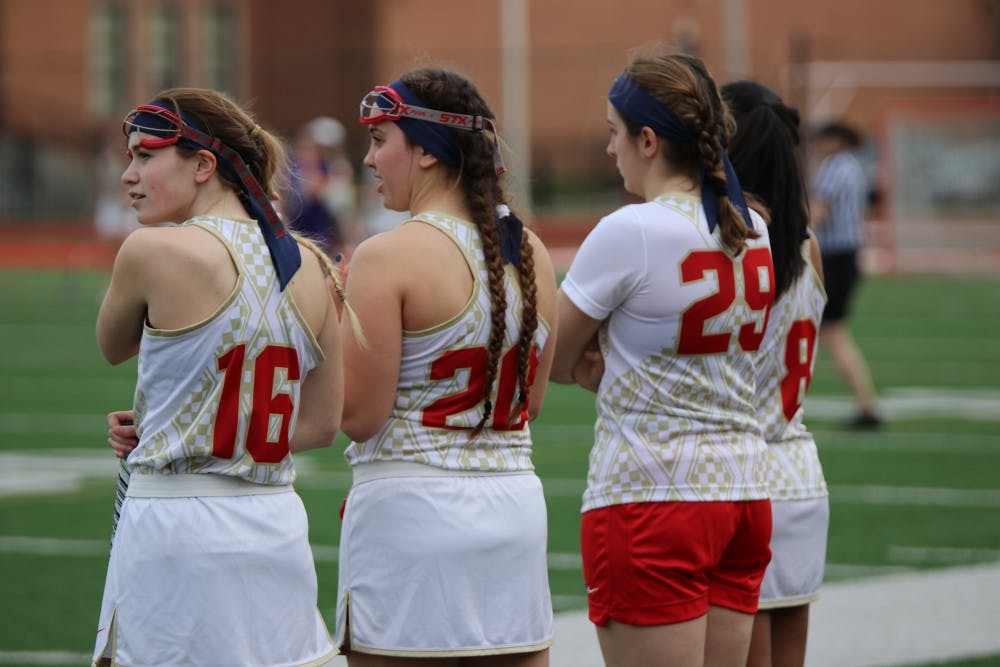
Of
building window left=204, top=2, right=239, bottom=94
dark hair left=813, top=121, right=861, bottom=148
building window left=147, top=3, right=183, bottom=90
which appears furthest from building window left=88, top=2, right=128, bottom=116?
dark hair left=813, top=121, right=861, bottom=148

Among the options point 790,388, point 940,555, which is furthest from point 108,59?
point 790,388

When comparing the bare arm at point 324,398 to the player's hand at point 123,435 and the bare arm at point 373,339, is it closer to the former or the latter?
the bare arm at point 373,339

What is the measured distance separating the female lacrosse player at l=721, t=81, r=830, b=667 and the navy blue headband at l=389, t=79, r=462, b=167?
0.97m

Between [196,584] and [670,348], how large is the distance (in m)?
1.28

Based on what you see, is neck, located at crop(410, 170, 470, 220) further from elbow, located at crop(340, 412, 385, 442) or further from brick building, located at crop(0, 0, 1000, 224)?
brick building, located at crop(0, 0, 1000, 224)

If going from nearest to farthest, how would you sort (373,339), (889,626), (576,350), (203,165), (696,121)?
(203,165), (373,339), (696,121), (576,350), (889,626)

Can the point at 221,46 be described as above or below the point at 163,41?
below

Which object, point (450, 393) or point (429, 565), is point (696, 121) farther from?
point (429, 565)

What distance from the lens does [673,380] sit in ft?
13.7

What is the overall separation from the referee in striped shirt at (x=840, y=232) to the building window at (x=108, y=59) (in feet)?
122

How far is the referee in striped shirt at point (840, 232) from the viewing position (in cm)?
1227

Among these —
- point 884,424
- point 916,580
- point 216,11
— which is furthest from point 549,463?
point 216,11

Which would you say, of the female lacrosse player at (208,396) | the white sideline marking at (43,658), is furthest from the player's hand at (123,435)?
the white sideline marking at (43,658)

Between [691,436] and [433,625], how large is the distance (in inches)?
31.2
